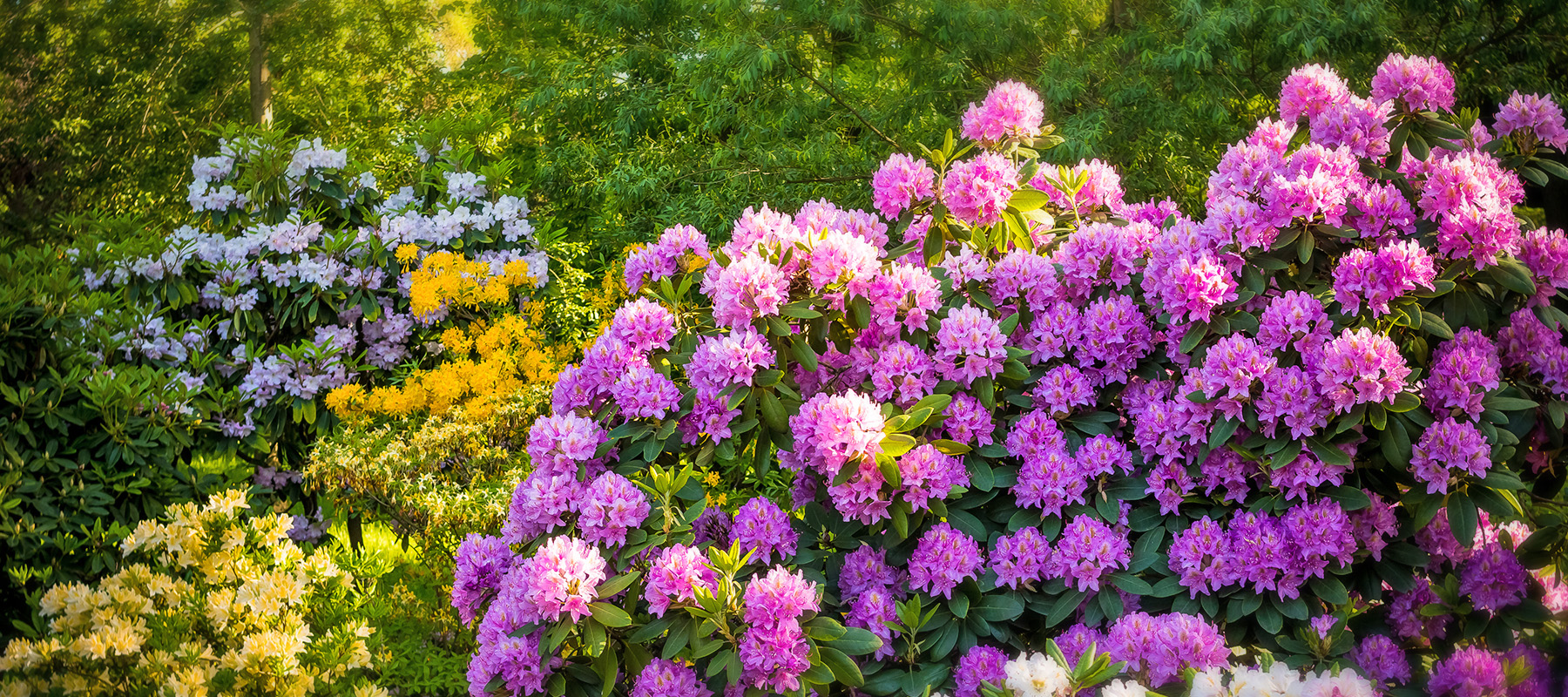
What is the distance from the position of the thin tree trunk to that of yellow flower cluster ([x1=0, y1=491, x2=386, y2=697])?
10426 millimetres

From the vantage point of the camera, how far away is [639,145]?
727 cm

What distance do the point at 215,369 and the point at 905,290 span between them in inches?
132

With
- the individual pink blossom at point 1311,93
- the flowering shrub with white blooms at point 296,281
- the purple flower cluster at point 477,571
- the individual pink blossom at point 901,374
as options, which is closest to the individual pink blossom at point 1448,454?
the individual pink blossom at point 1311,93

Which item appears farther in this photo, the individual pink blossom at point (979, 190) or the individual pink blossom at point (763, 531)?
the individual pink blossom at point (979, 190)

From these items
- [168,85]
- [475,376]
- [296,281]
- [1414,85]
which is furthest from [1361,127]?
[168,85]

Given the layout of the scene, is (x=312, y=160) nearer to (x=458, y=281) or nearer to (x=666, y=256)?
(x=458, y=281)

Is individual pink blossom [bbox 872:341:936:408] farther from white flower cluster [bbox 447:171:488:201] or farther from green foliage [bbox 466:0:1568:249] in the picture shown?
green foliage [bbox 466:0:1568:249]

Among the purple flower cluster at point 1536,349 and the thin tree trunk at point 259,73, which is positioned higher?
the purple flower cluster at point 1536,349

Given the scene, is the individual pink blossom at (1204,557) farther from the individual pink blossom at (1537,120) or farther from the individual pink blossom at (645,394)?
the individual pink blossom at (1537,120)

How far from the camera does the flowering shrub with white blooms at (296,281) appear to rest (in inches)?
164

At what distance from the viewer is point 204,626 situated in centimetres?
281

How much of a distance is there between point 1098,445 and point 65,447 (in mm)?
3333

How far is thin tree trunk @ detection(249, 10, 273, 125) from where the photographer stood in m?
12.1

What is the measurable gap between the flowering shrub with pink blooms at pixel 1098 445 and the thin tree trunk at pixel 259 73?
11.5 meters
